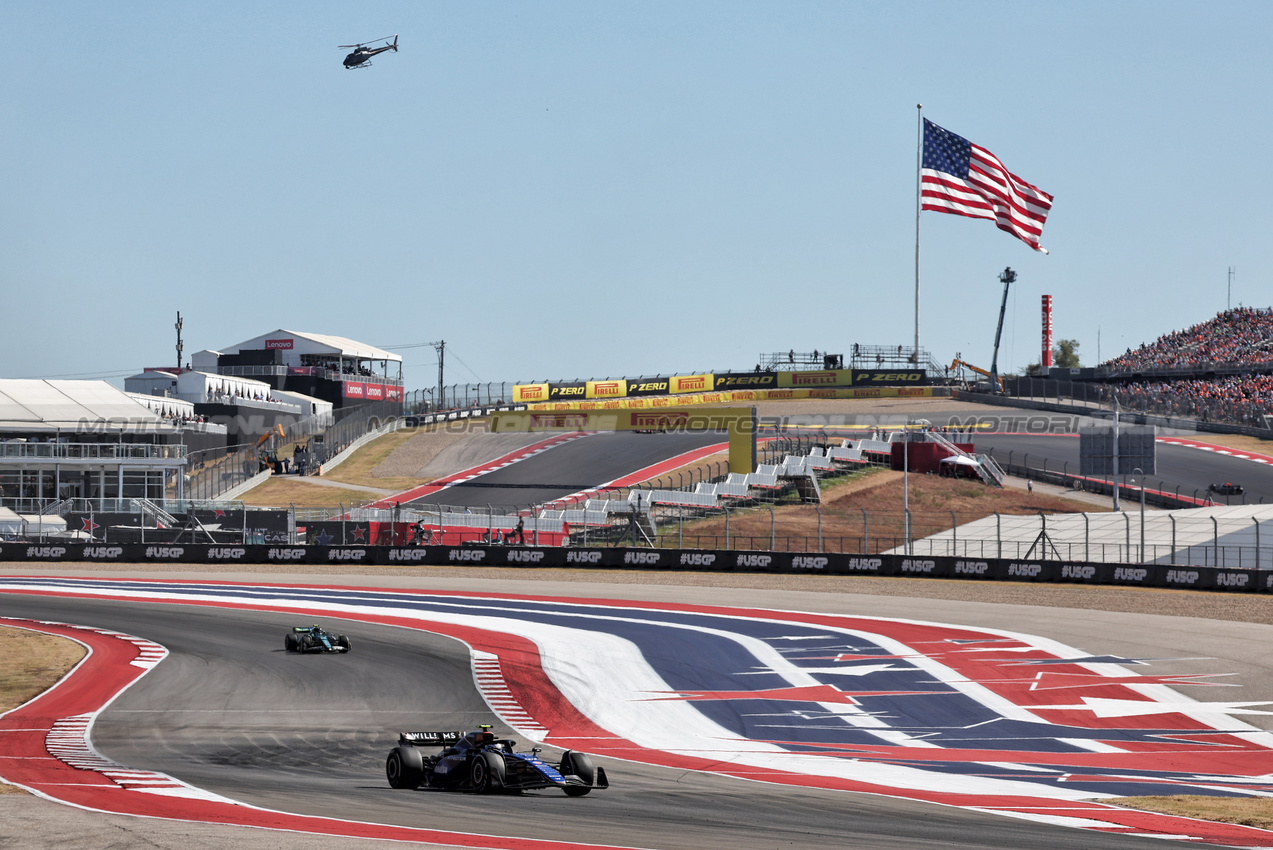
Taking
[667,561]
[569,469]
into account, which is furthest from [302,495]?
[667,561]

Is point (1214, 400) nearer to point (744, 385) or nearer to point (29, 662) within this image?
point (744, 385)

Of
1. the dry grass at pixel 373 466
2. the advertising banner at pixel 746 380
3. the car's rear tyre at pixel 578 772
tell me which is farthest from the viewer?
the advertising banner at pixel 746 380

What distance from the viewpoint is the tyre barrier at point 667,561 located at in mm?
34438

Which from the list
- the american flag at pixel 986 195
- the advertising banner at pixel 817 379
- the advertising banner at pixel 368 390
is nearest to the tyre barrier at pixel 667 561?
the american flag at pixel 986 195

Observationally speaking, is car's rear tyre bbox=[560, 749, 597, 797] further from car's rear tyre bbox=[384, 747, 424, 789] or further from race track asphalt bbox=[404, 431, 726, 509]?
race track asphalt bbox=[404, 431, 726, 509]

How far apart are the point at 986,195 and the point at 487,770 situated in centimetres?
4654

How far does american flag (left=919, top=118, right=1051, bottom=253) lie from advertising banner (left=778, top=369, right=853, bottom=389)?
3968 centimetres

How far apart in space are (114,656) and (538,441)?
154ft

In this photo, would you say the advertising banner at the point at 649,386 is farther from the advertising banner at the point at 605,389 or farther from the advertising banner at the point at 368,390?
the advertising banner at the point at 368,390

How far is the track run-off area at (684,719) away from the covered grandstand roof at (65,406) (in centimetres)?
2977

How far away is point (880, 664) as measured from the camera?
910 inches

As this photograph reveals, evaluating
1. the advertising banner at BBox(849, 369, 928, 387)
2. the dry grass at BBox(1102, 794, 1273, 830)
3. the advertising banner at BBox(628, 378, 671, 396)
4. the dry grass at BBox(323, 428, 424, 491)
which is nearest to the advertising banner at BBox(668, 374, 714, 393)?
the advertising banner at BBox(628, 378, 671, 396)

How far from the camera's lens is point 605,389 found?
90688 mm

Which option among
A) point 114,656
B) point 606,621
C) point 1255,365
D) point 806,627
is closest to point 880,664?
point 806,627
